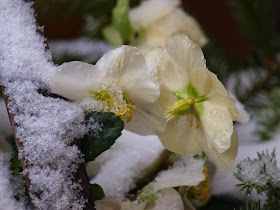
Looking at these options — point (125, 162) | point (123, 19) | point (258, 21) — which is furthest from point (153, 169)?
point (258, 21)

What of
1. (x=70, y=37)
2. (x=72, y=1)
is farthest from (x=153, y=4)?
(x=70, y=37)

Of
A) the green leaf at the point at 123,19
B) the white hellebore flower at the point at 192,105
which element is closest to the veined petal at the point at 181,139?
the white hellebore flower at the point at 192,105

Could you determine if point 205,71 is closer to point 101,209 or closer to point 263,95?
point 101,209

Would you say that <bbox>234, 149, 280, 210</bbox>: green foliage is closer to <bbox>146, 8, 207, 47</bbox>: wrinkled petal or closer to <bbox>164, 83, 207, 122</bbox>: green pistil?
<bbox>164, 83, 207, 122</bbox>: green pistil

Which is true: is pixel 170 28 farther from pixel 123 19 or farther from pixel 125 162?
pixel 125 162

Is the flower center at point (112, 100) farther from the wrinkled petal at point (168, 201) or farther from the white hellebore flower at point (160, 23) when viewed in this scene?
the white hellebore flower at point (160, 23)

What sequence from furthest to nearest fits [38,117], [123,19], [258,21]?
[258,21]
[123,19]
[38,117]
